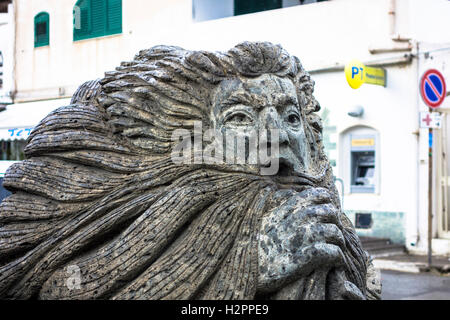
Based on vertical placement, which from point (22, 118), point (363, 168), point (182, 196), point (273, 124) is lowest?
point (182, 196)

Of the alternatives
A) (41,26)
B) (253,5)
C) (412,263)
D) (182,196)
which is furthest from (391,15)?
(182,196)

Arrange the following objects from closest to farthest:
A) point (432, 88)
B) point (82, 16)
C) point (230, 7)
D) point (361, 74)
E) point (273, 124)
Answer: point (273, 124) → point (82, 16) → point (432, 88) → point (361, 74) → point (230, 7)

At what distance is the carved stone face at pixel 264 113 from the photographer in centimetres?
362

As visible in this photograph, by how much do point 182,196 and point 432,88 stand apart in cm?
615

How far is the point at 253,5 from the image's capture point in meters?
10.1

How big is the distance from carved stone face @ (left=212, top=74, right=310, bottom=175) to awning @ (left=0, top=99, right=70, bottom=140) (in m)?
3.55

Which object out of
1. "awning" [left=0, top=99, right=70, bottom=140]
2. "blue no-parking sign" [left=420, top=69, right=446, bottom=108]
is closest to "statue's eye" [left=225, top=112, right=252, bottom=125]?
"awning" [left=0, top=99, right=70, bottom=140]

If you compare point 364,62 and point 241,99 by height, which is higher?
point 364,62

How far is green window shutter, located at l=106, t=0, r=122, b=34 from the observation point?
6.73m

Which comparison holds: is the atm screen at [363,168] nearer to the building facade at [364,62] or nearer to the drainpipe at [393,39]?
the building facade at [364,62]

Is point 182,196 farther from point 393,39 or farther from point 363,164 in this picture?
point 363,164

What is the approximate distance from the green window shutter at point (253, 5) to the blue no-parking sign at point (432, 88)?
8.36 ft
